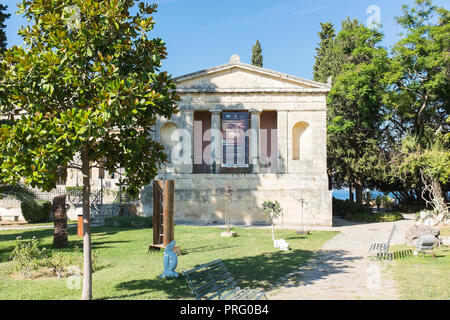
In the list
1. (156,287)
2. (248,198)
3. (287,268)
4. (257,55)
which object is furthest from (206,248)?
(257,55)

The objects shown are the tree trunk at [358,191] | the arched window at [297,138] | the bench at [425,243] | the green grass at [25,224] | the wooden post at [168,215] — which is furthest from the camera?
the tree trunk at [358,191]

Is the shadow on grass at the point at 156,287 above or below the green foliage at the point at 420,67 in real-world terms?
below

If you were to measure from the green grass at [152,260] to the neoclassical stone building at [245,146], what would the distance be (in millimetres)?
5272

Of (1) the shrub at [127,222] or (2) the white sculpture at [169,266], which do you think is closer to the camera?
(2) the white sculpture at [169,266]

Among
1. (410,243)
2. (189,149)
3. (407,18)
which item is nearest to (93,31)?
(410,243)

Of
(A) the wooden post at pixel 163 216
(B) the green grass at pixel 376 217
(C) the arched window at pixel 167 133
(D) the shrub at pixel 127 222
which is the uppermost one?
(C) the arched window at pixel 167 133

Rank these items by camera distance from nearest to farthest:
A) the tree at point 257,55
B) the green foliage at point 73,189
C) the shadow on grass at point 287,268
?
the shadow on grass at point 287,268 < the green foliage at point 73,189 < the tree at point 257,55

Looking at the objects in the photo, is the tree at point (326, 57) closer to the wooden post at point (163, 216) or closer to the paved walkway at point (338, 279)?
the paved walkway at point (338, 279)

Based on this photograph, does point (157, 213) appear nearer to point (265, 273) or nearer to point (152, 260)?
point (152, 260)

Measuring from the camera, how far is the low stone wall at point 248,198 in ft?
91.8

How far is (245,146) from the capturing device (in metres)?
29.3

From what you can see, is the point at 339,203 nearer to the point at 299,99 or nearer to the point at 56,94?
the point at 299,99

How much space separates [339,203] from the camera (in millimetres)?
38125

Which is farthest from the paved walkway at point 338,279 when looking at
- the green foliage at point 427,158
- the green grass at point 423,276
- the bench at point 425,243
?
the green foliage at point 427,158
